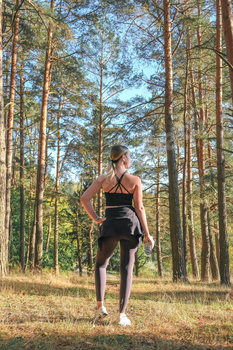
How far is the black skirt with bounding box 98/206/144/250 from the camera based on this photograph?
3.32 meters

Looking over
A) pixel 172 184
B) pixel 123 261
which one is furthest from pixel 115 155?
pixel 172 184

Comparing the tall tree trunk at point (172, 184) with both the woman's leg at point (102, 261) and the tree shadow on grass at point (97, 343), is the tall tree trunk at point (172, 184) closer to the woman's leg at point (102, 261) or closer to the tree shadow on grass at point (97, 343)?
the woman's leg at point (102, 261)

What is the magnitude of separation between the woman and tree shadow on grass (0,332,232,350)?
46cm

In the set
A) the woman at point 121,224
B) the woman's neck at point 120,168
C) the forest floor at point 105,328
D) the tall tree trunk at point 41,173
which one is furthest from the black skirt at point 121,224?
the tall tree trunk at point 41,173

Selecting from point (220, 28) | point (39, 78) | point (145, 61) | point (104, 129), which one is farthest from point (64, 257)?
point (220, 28)

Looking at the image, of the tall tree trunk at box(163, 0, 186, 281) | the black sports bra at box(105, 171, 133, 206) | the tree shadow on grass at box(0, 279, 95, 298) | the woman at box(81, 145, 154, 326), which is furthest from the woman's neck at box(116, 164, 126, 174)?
the tall tree trunk at box(163, 0, 186, 281)

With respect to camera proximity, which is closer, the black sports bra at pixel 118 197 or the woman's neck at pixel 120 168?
the black sports bra at pixel 118 197

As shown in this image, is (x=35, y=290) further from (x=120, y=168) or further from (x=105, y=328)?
(x=120, y=168)

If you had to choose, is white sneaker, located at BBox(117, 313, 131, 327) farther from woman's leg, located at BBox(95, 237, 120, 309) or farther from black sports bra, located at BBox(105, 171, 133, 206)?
black sports bra, located at BBox(105, 171, 133, 206)

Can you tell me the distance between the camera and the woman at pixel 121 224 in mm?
3328

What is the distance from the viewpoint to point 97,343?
2637 millimetres

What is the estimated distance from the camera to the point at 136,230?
336 cm

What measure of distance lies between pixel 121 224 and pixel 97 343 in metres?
1.25

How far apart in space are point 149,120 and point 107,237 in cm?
765
